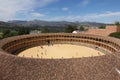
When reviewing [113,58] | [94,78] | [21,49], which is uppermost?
[113,58]

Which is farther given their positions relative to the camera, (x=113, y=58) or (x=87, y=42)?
(x=87, y=42)

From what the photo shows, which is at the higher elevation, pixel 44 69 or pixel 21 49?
pixel 44 69

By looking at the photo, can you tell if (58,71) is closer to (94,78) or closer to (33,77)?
(33,77)

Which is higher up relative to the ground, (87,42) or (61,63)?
(61,63)

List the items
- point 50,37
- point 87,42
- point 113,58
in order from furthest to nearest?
point 50,37
point 87,42
point 113,58

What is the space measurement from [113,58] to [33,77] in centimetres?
1008

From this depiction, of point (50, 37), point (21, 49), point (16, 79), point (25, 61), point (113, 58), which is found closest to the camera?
point (16, 79)

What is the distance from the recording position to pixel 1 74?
679 inches

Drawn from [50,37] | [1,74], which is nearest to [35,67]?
[1,74]

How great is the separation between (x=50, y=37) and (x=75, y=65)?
4582cm

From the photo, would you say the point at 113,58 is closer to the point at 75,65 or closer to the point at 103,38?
the point at 75,65

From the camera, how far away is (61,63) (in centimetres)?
1830

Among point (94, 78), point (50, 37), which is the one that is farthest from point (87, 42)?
point (94, 78)

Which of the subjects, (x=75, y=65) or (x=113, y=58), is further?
(x=113, y=58)
